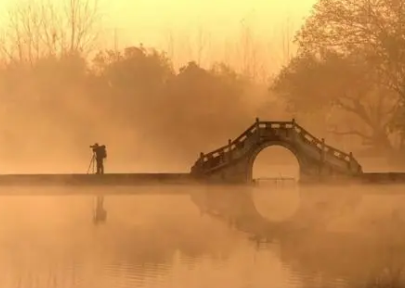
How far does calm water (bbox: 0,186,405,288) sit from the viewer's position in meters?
17.5

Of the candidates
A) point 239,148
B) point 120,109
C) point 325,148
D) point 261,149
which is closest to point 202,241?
point 239,148

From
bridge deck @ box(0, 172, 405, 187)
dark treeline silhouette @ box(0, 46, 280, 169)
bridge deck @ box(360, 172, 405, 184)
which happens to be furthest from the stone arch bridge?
dark treeline silhouette @ box(0, 46, 280, 169)

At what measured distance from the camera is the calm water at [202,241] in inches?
687

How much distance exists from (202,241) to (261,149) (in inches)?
782

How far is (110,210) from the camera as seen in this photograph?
29719mm

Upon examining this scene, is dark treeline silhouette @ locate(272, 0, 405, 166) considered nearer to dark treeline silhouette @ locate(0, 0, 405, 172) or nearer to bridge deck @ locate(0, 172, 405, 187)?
dark treeline silhouette @ locate(0, 0, 405, 172)

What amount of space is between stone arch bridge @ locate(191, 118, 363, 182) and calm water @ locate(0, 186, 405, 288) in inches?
251

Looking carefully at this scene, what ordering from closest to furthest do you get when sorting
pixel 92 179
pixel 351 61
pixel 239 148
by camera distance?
pixel 92 179 < pixel 239 148 < pixel 351 61

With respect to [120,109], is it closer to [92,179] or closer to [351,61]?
[351,61]

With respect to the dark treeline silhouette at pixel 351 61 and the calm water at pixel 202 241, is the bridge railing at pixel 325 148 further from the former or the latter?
the dark treeline silhouette at pixel 351 61

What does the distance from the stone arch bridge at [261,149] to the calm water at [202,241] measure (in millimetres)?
6365

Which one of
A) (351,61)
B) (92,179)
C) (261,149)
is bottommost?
(92,179)

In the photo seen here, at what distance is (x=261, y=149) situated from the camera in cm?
4216

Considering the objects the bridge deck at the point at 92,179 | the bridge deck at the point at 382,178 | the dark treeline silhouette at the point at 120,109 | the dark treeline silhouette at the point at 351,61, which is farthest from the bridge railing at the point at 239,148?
the dark treeline silhouette at the point at 120,109
